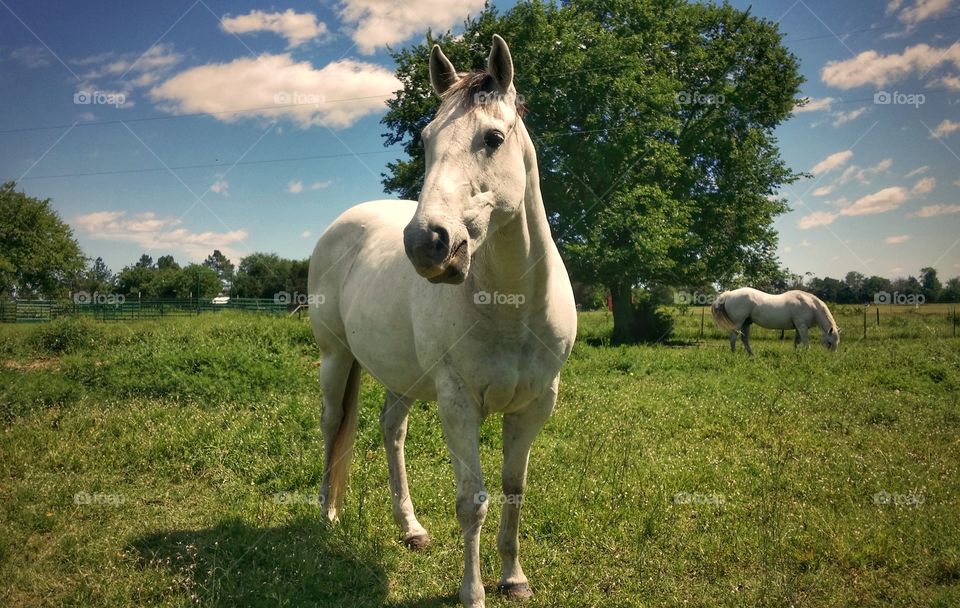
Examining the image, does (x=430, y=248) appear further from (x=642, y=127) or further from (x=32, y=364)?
(x=642, y=127)

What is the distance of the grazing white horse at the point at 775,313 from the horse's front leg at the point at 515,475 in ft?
49.0

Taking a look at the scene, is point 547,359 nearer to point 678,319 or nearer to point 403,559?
point 403,559

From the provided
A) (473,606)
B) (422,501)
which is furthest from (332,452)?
(473,606)

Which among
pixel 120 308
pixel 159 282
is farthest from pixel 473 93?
pixel 159 282

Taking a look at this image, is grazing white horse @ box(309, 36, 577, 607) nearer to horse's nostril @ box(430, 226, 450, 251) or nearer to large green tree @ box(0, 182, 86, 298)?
horse's nostril @ box(430, 226, 450, 251)

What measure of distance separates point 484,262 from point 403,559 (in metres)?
2.21

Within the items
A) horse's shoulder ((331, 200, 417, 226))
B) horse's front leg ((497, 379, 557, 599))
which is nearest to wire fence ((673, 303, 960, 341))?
horse's shoulder ((331, 200, 417, 226))

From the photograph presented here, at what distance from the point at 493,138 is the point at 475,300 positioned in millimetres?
835

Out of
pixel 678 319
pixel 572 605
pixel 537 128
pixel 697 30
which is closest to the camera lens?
pixel 572 605

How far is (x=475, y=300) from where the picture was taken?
2.89m

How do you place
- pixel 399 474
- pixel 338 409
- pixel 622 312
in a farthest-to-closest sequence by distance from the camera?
pixel 622 312
pixel 338 409
pixel 399 474

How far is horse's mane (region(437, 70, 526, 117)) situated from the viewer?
8.29 ft

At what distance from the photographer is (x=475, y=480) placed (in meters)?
2.89

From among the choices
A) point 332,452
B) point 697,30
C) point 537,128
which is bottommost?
point 332,452
